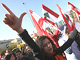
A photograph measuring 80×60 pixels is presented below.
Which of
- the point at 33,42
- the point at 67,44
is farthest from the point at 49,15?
the point at 33,42

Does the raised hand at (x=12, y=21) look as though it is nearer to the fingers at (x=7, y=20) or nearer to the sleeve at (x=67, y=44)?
the fingers at (x=7, y=20)

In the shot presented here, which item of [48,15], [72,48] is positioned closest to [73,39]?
[72,48]

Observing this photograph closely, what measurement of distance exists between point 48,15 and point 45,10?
33 cm

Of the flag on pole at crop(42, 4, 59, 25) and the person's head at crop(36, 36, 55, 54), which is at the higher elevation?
the flag on pole at crop(42, 4, 59, 25)

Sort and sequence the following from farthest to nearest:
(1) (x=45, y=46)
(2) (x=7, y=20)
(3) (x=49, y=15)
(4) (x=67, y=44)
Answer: (3) (x=49, y=15) < (4) (x=67, y=44) < (1) (x=45, y=46) < (2) (x=7, y=20)

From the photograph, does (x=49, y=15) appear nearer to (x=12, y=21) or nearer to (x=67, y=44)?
(x=67, y=44)

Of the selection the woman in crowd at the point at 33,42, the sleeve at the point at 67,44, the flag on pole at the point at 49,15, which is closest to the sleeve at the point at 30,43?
the woman in crowd at the point at 33,42

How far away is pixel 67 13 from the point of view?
194 inches

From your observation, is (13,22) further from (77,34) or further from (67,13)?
(67,13)

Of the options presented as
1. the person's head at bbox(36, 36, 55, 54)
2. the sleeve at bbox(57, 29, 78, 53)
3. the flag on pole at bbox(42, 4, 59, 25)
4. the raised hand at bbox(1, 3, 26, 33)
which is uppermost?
the flag on pole at bbox(42, 4, 59, 25)

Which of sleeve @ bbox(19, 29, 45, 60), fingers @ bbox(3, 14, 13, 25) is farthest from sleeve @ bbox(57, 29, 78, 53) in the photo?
fingers @ bbox(3, 14, 13, 25)

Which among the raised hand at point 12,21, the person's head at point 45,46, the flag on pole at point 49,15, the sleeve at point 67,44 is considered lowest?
the sleeve at point 67,44

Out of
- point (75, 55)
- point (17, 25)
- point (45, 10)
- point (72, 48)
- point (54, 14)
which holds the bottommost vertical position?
point (75, 55)

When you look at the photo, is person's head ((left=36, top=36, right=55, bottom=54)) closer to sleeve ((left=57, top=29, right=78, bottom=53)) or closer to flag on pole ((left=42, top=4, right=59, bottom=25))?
sleeve ((left=57, top=29, right=78, bottom=53))
